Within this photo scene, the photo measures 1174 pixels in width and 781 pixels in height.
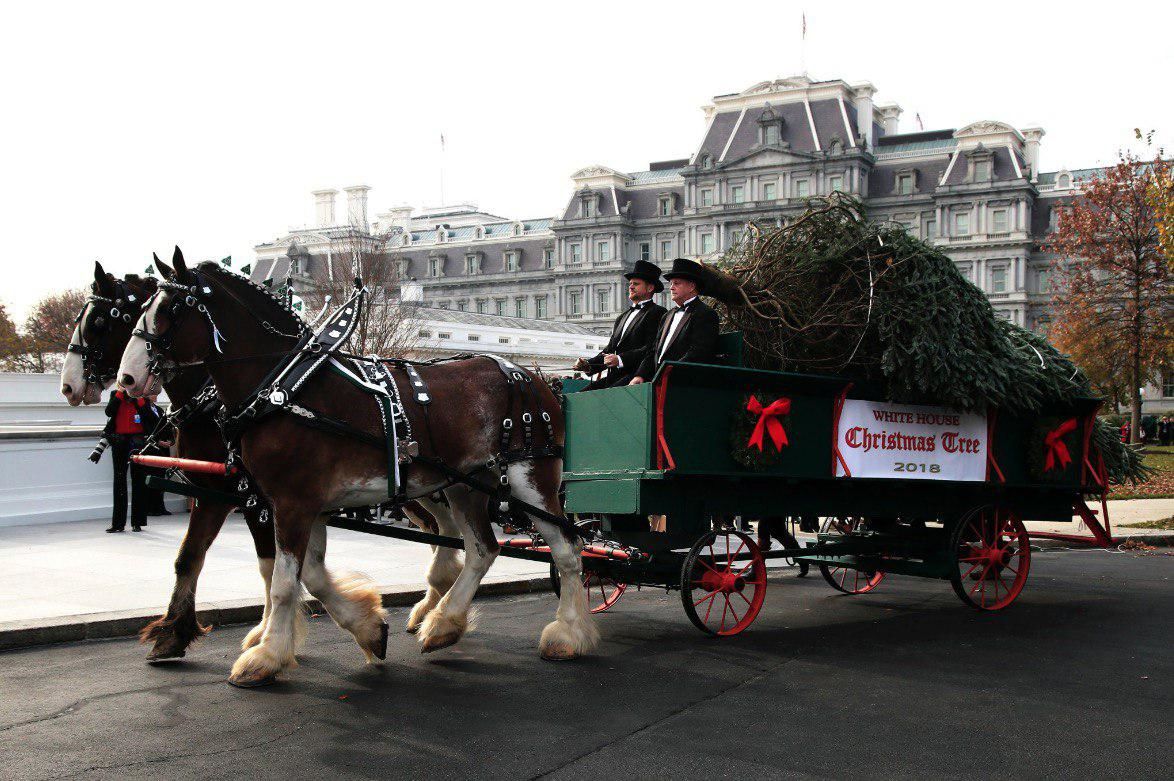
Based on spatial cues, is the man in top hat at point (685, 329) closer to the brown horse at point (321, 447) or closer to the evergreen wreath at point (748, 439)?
the evergreen wreath at point (748, 439)

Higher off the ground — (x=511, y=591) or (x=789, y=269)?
(x=789, y=269)

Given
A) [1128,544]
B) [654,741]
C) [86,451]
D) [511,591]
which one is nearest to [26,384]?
[86,451]

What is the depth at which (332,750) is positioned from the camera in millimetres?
4691

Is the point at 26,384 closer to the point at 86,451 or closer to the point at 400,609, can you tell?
the point at 86,451

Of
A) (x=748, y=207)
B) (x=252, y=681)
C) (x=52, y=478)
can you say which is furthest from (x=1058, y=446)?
(x=748, y=207)

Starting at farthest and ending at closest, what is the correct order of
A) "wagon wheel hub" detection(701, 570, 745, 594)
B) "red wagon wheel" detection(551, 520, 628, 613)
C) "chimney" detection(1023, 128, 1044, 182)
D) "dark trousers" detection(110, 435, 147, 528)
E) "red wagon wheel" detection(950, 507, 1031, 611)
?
"chimney" detection(1023, 128, 1044, 182), "dark trousers" detection(110, 435, 147, 528), "red wagon wheel" detection(950, 507, 1031, 611), "red wagon wheel" detection(551, 520, 628, 613), "wagon wheel hub" detection(701, 570, 745, 594)

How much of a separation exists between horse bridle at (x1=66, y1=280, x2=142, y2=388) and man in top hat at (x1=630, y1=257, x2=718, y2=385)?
10.4 ft

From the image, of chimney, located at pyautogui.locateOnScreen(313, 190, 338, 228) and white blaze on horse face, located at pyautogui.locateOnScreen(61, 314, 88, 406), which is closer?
white blaze on horse face, located at pyautogui.locateOnScreen(61, 314, 88, 406)

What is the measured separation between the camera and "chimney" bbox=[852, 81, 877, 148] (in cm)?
7912

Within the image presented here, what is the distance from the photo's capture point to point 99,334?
21.0 feet

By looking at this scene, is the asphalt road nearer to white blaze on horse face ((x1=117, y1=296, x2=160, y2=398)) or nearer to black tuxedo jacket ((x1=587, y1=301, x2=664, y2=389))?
white blaze on horse face ((x1=117, y1=296, x2=160, y2=398))

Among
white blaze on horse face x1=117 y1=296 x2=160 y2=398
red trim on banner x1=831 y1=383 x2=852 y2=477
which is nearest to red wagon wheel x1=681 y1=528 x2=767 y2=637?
red trim on banner x1=831 y1=383 x2=852 y2=477

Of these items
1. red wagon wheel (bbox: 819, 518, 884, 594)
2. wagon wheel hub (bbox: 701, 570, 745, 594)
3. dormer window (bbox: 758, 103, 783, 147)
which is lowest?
red wagon wheel (bbox: 819, 518, 884, 594)

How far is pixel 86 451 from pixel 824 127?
233 feet
